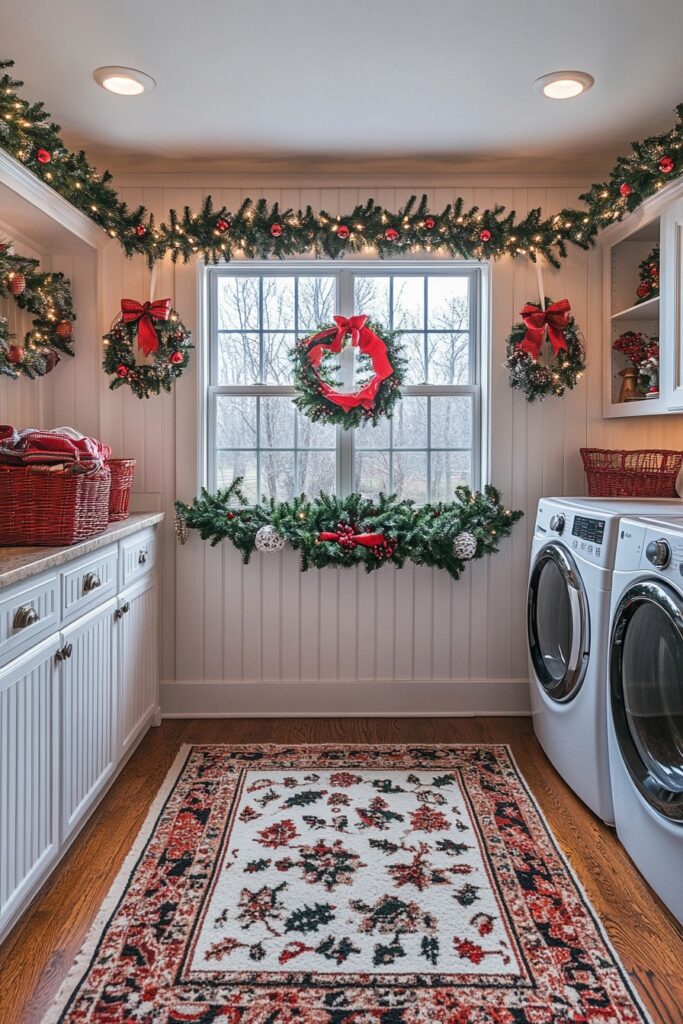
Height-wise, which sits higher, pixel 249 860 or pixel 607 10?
pixel 607 10

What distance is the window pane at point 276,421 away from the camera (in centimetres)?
340

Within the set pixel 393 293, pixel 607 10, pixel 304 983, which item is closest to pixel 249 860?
pixel 304 983

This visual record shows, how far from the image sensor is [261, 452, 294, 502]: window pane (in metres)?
3.40

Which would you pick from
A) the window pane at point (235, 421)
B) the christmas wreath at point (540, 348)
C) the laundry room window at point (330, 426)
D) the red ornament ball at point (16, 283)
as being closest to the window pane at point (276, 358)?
the laundry room window at point (330, 426)

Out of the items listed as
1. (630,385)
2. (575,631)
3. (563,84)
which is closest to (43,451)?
(575,631)

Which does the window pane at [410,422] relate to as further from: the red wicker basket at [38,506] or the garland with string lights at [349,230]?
the red wicker basket at [38,506]

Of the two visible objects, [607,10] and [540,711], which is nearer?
[607,10]

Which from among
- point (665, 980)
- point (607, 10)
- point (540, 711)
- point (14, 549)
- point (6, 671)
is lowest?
point (665, 980)

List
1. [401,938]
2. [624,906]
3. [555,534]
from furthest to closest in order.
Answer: [555,534] < [624,906] < [401,938]

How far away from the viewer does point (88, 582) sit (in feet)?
7.35

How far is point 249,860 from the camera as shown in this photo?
2158 mm

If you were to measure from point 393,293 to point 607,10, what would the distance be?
4.85 ft

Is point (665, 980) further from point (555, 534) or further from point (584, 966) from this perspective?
point (555, 534)

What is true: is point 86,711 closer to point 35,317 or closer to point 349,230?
point 35,317
